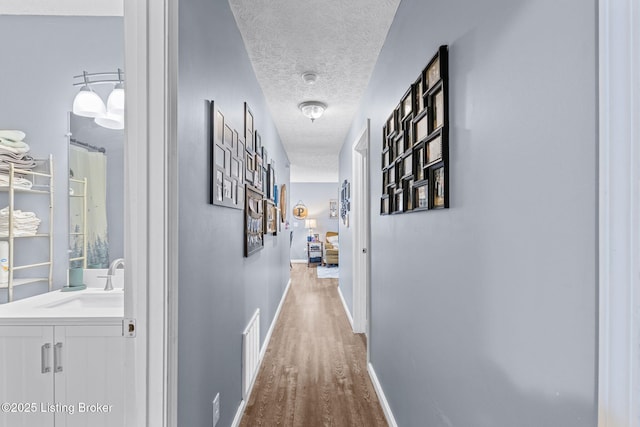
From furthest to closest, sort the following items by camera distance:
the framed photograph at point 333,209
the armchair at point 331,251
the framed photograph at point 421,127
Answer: the framed photograph at point 333,209 < the armchair at point 331,251 < the framed photograph at point 421,127

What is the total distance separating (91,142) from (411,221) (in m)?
1.92

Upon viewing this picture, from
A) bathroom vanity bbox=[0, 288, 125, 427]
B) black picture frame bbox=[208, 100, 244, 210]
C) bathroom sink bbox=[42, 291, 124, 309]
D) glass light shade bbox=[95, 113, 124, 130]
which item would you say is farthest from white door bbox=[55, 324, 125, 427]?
glass light shade bbox=[95, 113, 124, 130]

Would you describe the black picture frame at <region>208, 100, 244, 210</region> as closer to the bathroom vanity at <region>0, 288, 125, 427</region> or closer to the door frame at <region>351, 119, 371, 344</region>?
the bathroom vanity at <region>0, 288, 125, 427</region>

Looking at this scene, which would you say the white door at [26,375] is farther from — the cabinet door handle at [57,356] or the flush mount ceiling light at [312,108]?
the flush mount ceiling light at [312,108]

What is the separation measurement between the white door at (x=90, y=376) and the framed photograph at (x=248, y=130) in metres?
1.43

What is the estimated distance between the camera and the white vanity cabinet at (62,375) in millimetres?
1517

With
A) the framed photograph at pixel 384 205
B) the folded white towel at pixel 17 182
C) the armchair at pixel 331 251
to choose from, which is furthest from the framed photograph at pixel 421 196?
the armchair at pixel 331 251

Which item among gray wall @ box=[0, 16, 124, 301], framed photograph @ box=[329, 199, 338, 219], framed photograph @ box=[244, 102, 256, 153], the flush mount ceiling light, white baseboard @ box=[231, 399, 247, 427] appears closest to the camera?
gray wall @ box=[0, 16, 124, 301]

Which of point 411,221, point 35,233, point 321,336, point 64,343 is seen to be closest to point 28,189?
point 35,233

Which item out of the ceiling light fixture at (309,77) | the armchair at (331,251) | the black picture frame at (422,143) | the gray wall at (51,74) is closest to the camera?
the black picture frame at (422,143)

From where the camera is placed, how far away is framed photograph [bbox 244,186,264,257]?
2.44 meters

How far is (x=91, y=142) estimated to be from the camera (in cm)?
213

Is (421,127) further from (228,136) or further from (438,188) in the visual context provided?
(228,136)

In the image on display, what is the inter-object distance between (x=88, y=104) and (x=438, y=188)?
1935 millimetres
